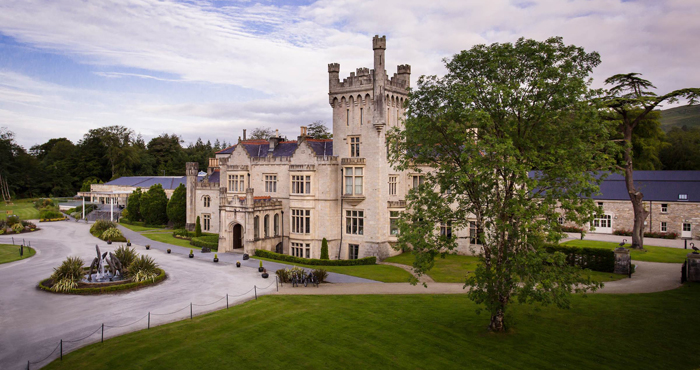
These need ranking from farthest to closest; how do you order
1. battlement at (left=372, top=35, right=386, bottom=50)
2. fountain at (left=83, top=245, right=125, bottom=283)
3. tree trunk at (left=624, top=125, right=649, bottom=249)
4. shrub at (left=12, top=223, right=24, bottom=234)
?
shrub at (left=12, top=223, right=24, bottom=234)
tree trunk at (left=624, top=125, right=649, bottom=249)
battlement at (left=372, top=35, right=386, bottom=50)
fountain at (left=83, top=245, right=125, bottom=283)

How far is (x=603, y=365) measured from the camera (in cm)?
1471

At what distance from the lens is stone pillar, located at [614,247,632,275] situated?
2977 centimetres

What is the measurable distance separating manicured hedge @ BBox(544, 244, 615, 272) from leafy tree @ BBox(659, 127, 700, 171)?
172 feet

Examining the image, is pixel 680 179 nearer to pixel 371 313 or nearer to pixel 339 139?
pixel 339 139

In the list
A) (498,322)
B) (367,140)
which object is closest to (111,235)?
(367,140)

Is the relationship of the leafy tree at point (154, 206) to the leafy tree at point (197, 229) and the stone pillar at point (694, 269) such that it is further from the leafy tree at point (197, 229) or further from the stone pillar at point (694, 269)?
Result: the stone pillar at point (694, 269)

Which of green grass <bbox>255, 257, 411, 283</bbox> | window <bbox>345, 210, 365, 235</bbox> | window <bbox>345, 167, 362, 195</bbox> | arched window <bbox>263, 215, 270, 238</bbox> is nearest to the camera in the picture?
green grass <bbox>255, 257, 411, 283</bbox>

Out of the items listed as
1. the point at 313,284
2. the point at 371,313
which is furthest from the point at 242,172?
the point at 371,313

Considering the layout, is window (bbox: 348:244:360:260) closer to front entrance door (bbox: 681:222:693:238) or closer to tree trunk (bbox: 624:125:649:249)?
tree trunk (bbox: 624:125:649:249)

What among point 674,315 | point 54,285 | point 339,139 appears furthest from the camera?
point 339,139

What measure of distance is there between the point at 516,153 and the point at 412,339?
9.13 metres

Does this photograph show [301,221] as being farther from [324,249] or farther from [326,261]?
[326,261]

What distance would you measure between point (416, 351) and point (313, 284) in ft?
44.1

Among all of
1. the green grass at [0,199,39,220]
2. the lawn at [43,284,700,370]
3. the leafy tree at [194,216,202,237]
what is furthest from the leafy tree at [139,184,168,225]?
the lawn at [43,284,700,370]
